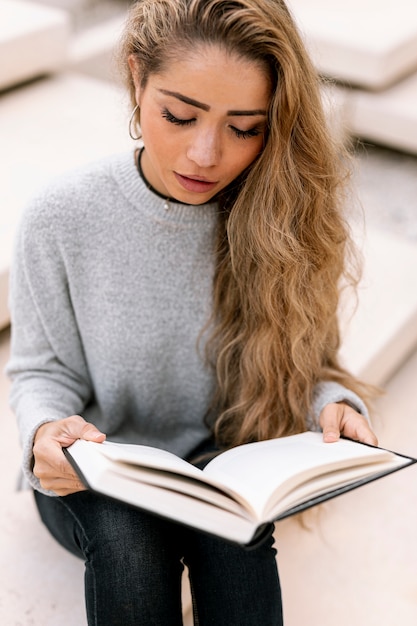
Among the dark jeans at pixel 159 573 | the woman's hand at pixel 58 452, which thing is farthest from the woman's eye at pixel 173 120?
the dark jeans at pixel 159 573

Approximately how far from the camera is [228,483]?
84 centimetres

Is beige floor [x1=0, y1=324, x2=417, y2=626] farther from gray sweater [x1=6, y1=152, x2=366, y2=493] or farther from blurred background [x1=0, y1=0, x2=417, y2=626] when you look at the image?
gray sweater [x1=6, y1=152, x2=366, y2=493]

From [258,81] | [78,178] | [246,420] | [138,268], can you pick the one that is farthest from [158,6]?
[246,420]

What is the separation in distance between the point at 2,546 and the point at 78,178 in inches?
Answer: 24.8

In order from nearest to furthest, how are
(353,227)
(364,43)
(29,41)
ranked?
(353,227), (29,41), (364,43)

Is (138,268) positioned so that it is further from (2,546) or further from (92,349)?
(2,546)

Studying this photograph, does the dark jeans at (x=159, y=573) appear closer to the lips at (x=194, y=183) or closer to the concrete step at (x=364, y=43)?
the lips at (x=194, y=183)

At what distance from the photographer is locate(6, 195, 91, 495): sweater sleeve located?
108cm

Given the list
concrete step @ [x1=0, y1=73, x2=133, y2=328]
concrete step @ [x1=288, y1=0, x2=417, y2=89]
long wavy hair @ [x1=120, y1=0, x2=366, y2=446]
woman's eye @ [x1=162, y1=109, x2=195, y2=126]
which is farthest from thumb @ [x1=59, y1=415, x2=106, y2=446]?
concrete step @ [x1=288, y1=0, x2=417, y2=89]

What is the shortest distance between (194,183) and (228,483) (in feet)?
1.35

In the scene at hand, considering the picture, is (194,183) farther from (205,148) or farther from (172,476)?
(172,476)

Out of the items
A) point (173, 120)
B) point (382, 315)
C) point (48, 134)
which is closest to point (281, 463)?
point (173, 120)

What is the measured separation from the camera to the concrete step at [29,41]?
2328 mm

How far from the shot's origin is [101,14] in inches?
140
